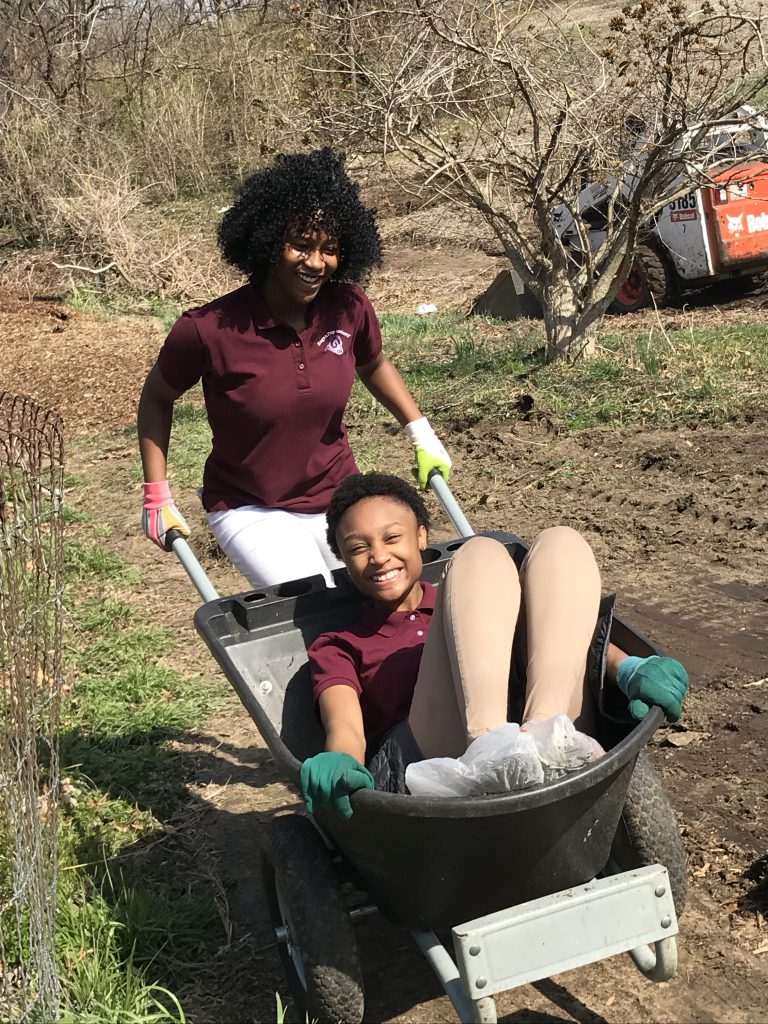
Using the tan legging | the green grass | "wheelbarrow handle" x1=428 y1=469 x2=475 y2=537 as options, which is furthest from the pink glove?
the tan legging

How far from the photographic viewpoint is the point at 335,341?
11.4 ft

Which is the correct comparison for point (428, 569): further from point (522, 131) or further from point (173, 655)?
point (522, 131)

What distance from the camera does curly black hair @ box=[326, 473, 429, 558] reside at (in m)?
2.98

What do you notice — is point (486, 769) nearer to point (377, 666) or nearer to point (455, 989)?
point (455, 989)

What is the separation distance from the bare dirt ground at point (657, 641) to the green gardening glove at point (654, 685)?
801 millimetres

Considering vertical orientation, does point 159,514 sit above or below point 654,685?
above

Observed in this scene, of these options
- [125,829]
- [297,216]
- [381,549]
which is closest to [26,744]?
[381,549]

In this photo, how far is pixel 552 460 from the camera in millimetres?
6766

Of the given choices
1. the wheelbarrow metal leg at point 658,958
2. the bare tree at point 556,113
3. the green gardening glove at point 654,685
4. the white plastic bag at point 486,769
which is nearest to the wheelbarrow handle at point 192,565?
the white plastic bag at point 486,769

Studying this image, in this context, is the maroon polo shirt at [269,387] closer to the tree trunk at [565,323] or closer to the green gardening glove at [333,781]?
the green gardening glove at [333,781]

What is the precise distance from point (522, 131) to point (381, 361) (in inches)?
192

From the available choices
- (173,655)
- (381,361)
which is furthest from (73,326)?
(381,361)

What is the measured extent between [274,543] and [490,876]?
135cm

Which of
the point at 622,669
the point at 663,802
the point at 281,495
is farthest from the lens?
the point at 281,495
